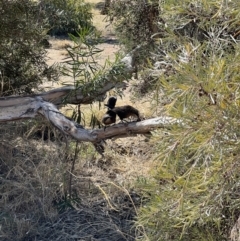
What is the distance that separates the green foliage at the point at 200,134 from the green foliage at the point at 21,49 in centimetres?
250

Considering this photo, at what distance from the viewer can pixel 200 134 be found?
255cm

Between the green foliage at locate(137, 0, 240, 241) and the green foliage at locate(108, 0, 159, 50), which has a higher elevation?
the green foliage at locate(137, 0, 240, 241)

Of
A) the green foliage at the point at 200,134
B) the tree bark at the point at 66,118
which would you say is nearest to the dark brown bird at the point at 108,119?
the tree bark at the point at 66,118

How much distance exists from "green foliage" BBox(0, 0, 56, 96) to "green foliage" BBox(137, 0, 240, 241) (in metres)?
2.50

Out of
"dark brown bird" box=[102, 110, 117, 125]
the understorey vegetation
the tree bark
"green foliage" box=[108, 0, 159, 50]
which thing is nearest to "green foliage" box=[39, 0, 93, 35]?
the understorey vegetation

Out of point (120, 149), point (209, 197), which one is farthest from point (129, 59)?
point (209, 197)

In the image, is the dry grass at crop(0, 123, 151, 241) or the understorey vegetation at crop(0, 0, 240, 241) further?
the dry grass at crop(0, 123, 151, 241)

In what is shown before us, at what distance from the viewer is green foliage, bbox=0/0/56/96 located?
5.29 meters

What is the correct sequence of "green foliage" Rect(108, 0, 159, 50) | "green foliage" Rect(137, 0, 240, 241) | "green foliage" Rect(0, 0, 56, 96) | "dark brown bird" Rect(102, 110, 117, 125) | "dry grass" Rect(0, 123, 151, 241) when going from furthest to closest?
"green foliage" Rect(108, 0, 159, 50) < "green foliage" Rect(0, 0, 56, 96) < "dark brown bird" Rect(102, 110, 117, 125) < "dry grass" Rect(0, 123, 151, 241) < "green foliage" Rect(137, 0, 240, 241)

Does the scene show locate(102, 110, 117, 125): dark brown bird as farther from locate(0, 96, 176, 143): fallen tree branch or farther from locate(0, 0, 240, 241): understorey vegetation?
locate(0, 96, 176, 143): fallen tree branch

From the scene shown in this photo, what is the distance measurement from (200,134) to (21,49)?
3546 mm

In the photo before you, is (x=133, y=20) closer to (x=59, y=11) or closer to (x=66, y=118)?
(x=59, y=11)

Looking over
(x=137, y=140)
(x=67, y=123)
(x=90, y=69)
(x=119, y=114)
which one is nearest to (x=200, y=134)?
(x=67, y=123)

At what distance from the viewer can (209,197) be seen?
277 centimetres
